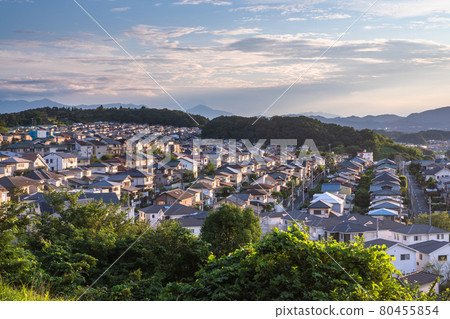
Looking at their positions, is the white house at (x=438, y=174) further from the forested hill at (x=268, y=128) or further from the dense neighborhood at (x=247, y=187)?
the forested hill at (x=268, y=128)

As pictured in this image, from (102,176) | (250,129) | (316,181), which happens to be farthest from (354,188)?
(102,176)

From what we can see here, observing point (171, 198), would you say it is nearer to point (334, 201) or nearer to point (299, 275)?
point (334, 201)

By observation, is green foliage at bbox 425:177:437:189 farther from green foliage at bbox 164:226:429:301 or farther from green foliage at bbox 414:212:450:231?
green foliage at bbox 164:226:429:301

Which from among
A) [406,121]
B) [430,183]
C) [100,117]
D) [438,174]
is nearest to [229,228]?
[430,183]

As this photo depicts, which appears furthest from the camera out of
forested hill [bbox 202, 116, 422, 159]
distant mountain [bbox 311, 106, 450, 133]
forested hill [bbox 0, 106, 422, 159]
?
forested hill [bbox 0, 106, 422, 159]

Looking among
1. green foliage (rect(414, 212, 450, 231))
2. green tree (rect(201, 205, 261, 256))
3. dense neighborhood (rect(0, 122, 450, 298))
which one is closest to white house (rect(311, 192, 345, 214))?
dense neighborhood (rect(0, 122, 450, 298))

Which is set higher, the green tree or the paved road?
the green tree
